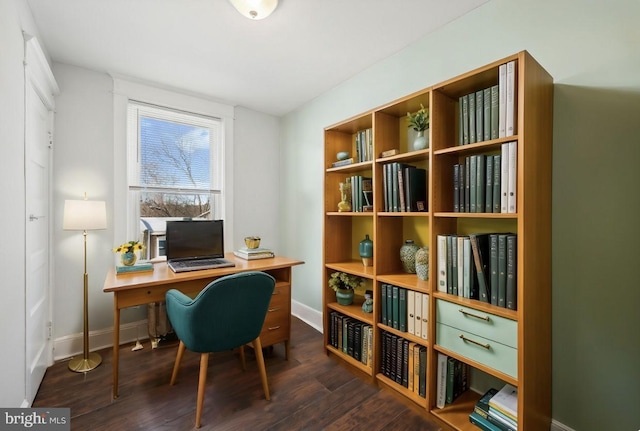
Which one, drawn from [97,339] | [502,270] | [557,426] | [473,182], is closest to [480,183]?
[473,182]

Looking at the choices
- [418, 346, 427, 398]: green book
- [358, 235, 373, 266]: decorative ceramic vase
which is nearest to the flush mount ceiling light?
[358, 235, 373, 266]: decorative ceramic vase

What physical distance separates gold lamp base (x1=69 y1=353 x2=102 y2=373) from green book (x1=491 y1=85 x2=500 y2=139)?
3204 mm

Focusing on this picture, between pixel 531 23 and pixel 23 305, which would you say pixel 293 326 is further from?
pixel 531 23

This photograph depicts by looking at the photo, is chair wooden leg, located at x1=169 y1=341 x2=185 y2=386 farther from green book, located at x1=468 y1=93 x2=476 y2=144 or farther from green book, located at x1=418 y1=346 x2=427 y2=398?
green book, located at x1=468 y1=93 x2=476 y2=144

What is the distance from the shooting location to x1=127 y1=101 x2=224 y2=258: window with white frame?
271 centimetres

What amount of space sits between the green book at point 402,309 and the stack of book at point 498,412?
1.78 ft

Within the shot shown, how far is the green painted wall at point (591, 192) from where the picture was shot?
1257mm

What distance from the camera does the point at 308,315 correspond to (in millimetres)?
3121

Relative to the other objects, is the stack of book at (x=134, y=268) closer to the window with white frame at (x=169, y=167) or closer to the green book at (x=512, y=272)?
the window with white frame at (x=169, y=167)

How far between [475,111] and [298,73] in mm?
1647

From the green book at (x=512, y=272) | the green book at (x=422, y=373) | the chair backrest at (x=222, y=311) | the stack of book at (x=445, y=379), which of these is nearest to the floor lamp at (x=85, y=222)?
the chair backrest at (x=222, y=311)

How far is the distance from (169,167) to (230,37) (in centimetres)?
149

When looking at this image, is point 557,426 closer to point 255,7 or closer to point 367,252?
point 367,252

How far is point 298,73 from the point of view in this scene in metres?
2.54
